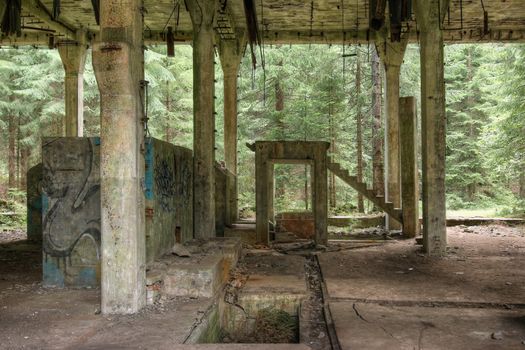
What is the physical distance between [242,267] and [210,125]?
13.1 ft

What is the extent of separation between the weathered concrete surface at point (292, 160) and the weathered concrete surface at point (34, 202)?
6.57m

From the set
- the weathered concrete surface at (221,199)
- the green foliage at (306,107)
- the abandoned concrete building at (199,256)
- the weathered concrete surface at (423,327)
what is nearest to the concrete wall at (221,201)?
the weathered concrete surface at (221,199)

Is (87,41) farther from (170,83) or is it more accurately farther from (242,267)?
(242,267)

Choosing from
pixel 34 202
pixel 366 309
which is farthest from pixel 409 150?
pixel 34 202

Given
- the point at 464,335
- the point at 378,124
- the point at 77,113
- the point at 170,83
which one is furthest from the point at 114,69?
the point at 170,83

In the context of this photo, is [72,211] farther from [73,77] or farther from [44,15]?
[73,77]

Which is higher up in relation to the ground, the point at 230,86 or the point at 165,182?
the point at 230,86

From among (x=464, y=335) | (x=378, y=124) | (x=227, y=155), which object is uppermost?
(x=378, y=124)

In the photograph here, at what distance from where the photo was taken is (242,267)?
36.5 feet

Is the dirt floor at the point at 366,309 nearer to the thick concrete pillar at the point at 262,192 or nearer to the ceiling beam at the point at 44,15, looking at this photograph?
the thick concrete pillar at the point at 262,192

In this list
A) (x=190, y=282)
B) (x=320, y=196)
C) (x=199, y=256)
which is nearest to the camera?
(x=190, y=282)

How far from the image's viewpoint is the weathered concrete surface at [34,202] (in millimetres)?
14359

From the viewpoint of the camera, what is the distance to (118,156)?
664 cm

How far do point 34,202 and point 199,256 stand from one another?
768cm
